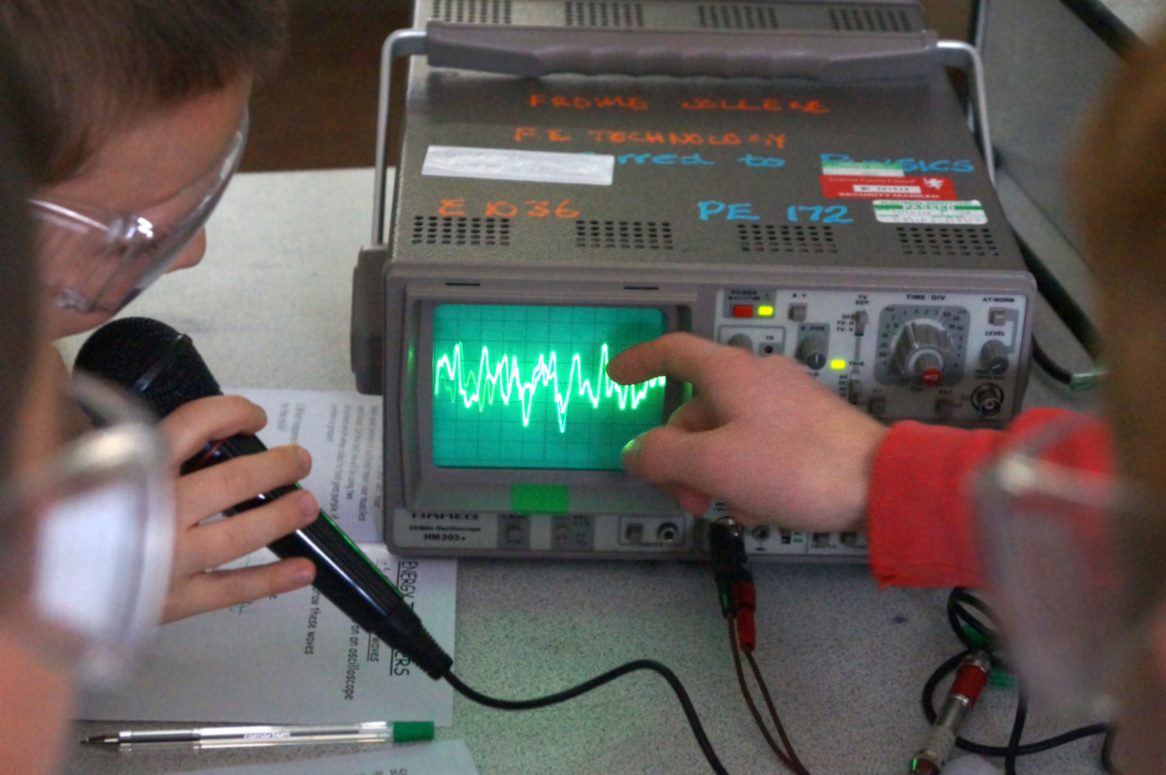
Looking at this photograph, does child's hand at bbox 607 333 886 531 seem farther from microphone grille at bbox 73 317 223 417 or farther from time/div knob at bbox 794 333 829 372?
microphone grille at bbox 73 317 223 417

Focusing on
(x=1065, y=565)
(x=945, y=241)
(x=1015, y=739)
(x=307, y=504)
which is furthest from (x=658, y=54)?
(x=1065, y=565)

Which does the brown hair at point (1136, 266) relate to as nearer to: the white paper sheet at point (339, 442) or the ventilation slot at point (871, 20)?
the white paper sheet at point (339, 442)

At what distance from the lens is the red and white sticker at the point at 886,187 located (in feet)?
3.50

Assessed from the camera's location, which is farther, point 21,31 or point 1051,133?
point 1051,133

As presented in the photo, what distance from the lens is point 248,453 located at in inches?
36.2

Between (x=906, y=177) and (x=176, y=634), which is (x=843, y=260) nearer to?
(x=906, y=177)

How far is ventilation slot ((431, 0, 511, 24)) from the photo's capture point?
50.0 inches

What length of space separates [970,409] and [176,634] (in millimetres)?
610

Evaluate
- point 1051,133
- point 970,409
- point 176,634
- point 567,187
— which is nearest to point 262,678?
point 176,634

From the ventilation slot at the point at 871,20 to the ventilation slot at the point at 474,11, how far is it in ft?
1.03

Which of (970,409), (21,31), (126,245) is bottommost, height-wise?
(970,409)

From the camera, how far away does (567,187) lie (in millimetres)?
1063

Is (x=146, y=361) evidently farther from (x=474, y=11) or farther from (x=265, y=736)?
(x=474, y=11)

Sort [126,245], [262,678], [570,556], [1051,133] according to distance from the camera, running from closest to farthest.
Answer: [126,245] → [262,678] → [570,556] → [1051,133]
